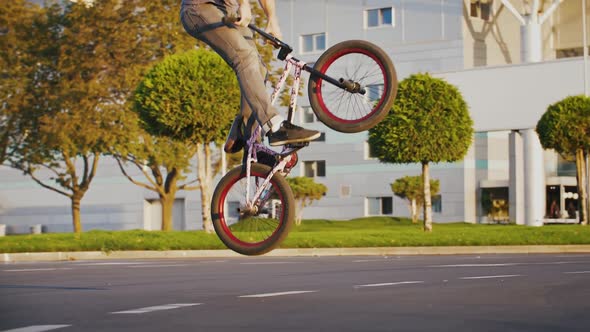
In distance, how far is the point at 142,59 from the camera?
38.9m

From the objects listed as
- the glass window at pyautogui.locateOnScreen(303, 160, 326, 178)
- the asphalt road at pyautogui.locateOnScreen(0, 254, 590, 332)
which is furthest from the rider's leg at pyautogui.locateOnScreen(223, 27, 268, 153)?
the glass window at pyautogui.locateOnScreen(303, 160, 326, 178)

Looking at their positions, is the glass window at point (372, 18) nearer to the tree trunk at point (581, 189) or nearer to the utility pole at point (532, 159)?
the utility pole at point (532, 159)

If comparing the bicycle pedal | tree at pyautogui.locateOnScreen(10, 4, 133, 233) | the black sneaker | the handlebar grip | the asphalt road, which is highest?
tree at pyautogui.locateOnScreen(10, 4, 133, 233)

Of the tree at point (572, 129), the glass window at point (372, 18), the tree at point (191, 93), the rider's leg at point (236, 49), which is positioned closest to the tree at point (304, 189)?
the glass window at point (372, 18)

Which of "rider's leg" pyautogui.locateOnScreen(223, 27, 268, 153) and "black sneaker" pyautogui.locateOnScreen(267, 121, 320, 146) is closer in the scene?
"black sneaker" pyautogui.locateOnScreen(267, 121, 320, 146)

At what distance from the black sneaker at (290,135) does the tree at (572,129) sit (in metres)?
28.1

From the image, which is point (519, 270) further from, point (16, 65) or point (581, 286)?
point (16, 65)

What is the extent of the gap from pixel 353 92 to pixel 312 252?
15897 millimetres

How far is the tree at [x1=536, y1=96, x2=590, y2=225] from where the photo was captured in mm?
35438

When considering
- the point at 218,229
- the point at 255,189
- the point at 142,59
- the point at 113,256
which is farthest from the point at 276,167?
the point at 142,59

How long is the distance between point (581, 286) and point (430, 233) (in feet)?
57.6

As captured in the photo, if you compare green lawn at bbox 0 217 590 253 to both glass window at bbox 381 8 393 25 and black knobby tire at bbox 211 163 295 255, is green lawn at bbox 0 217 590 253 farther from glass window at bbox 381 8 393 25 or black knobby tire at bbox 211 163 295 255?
glass window at bbox 381 8 393 25

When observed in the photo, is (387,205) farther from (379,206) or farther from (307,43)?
(307,43)

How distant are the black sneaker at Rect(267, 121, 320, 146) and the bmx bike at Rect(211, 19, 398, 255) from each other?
11 cm
